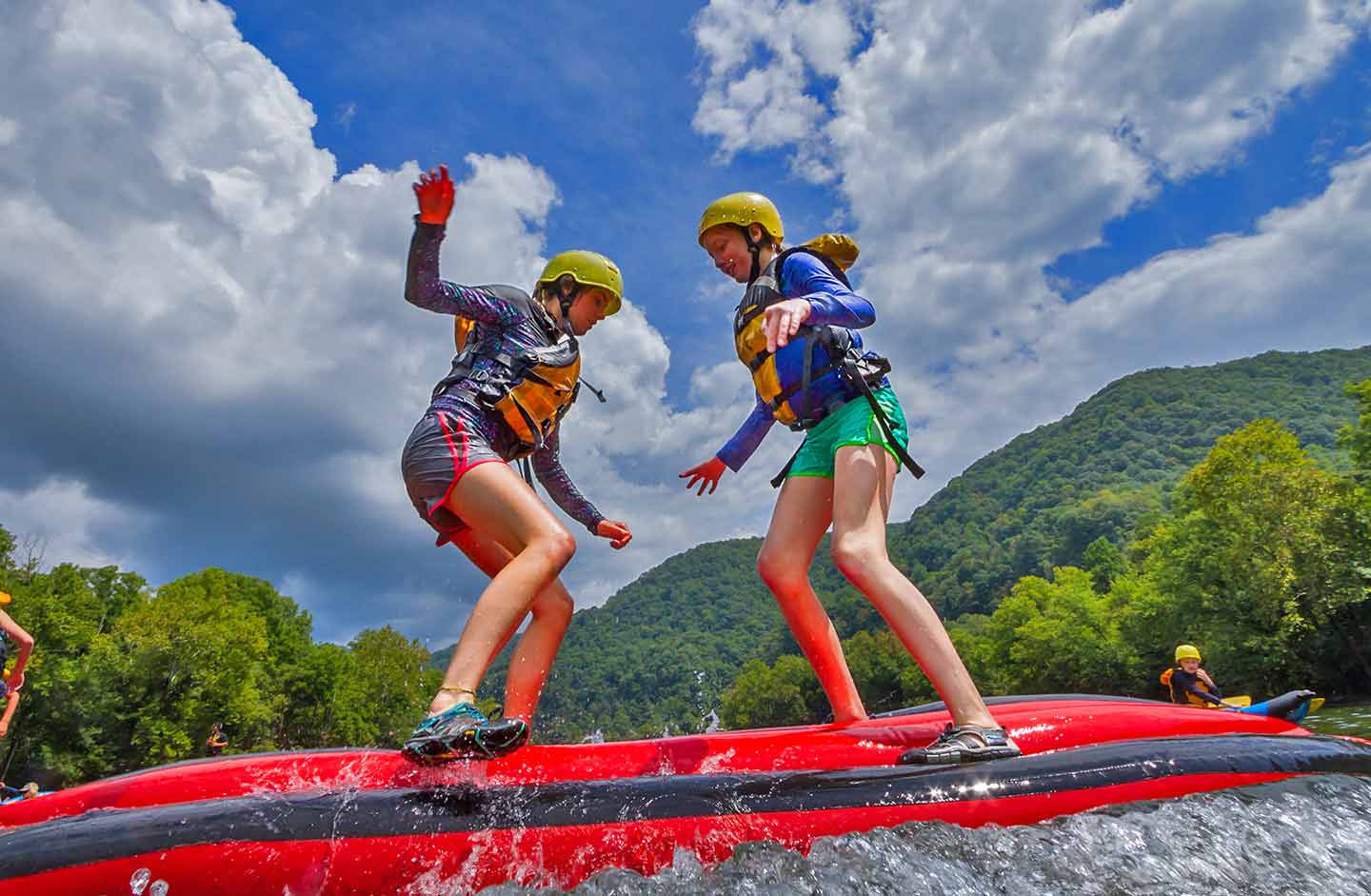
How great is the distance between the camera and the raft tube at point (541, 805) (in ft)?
7.75

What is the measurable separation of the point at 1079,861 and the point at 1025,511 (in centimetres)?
15558

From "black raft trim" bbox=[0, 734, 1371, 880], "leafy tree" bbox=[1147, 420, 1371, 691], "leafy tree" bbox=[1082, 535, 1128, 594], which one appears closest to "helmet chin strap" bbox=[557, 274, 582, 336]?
"black raft trim" bbox=[0, 734, 1371, 880]

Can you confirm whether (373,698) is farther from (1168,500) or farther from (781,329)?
(1168,500)

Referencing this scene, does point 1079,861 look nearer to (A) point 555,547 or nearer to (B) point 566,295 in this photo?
(A) point 555,547

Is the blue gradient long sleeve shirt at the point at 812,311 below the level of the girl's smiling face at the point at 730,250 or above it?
below

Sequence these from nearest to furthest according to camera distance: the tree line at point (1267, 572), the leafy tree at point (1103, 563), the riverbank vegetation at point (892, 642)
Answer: the tree line at point (1267, 572) → the riverbank vegetation at point (892, 642) → the leafy tree at point (1103, 563)

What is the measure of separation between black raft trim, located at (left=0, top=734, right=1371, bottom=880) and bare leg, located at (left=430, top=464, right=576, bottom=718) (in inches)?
20.2

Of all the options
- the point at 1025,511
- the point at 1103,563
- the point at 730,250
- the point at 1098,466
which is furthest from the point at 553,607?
the point at 1098,466

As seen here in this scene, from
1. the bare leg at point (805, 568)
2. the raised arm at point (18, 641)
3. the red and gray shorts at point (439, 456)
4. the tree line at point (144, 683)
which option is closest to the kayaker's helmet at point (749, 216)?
the bare leg at point (805, 568)

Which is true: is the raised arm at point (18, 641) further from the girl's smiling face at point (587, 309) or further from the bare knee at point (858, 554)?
the bare knee at point (858, 554)

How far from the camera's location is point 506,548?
339 cm

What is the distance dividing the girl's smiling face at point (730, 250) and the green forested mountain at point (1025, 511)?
109034 millimetres

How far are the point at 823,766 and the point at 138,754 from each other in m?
40.8

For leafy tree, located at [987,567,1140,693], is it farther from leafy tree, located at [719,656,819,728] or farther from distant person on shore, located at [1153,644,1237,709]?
distant person on shore, located at [1153,644,1237,709]
